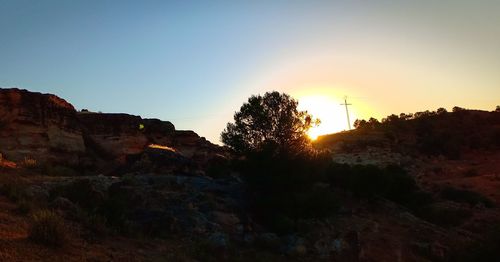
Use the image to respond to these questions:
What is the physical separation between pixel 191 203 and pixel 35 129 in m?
14.0

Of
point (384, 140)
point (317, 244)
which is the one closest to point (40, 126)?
point (317, 244)

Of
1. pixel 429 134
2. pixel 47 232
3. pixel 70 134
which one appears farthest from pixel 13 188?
pixel 429 134

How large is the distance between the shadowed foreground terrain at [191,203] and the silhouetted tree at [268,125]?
3.72 feet

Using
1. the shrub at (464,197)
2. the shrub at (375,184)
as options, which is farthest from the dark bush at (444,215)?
the shrub at (464,197)

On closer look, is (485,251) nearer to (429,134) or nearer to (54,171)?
(54,171)

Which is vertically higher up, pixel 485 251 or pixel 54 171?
pixel 54 171

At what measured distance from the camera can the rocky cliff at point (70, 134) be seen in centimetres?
2664

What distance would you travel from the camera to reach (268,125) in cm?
2492

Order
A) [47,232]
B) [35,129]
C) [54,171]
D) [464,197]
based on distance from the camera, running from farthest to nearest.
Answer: [464,197], [35,129], [54,171], [47,232]

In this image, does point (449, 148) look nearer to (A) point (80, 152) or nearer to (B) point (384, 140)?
(B) point (384, 140)

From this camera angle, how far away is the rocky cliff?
26641 mm

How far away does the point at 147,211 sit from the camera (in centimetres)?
1711

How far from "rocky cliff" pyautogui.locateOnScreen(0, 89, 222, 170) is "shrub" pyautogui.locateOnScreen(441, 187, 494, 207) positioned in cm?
1767

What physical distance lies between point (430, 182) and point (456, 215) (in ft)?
49.2
